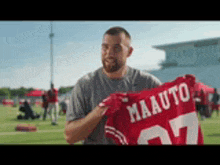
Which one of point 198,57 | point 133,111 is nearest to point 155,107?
point 133,111

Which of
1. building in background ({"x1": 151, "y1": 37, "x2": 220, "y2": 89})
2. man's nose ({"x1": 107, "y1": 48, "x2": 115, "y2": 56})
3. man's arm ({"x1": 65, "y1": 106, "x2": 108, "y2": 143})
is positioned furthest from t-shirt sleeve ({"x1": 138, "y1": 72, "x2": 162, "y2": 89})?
building in background ({"x1": 151, "y1": 37, "x2": 220, "y2": 89})

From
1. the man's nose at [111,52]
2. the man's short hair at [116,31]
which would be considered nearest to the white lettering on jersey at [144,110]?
the man's nose at [111,52]

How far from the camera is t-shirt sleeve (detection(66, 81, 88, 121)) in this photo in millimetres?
2307

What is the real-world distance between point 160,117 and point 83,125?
723mm

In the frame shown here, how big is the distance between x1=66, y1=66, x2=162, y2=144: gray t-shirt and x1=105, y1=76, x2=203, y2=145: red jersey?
92mm

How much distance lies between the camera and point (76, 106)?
7.57ft

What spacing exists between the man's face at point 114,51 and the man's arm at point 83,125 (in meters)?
0.40

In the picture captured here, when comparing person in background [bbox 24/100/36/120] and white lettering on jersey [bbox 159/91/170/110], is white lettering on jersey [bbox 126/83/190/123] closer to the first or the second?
white lettering on jersey [bbox 159/91/170/110]

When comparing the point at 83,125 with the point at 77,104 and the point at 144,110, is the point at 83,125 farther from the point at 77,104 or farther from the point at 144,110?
the point at 144,110

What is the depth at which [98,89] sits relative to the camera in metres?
2.38

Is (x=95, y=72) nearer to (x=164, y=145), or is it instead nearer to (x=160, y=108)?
(x=160, y=108)

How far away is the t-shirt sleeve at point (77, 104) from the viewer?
231 centimetres

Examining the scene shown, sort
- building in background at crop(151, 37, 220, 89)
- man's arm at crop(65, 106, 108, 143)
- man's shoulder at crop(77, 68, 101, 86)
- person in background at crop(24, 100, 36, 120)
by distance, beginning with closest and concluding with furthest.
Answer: man's arm at crop(65, 106, 108, 143), man's shoulder at crop(77, 68, 101, 86), building in background at crop(151, 37, 220, 89), person in background at crop(24, 100, 36, 120)
